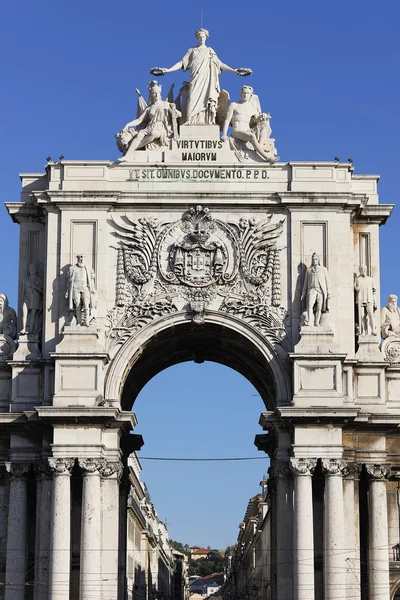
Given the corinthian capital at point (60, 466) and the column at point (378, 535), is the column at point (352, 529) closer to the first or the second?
the column at point (378, 535)

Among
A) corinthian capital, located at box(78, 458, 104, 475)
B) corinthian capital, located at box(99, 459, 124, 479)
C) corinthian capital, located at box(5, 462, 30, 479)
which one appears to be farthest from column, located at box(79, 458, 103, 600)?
corinthian capital, located at box(5, 462, 30, 479)

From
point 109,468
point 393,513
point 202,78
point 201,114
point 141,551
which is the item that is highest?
point 202,78

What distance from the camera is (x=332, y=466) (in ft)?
148

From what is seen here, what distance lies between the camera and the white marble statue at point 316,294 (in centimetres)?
4681

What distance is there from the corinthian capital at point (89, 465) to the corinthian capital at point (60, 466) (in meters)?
0.32

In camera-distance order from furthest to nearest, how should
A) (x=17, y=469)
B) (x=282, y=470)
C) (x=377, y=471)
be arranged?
1. (x=17, y=469)
2. (x=377, y=471)
3. (x=282, y=470)

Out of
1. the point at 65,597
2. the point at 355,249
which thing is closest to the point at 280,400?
the point at 355,249

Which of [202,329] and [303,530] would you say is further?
[202,329]

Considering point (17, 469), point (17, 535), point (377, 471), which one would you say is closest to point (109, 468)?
point (17, 469)

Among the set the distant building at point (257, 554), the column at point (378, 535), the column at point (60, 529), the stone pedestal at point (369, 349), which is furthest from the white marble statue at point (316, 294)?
the distant building at point (257, 554)

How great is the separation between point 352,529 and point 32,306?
41.8ft

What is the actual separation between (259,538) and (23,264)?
40728 mm

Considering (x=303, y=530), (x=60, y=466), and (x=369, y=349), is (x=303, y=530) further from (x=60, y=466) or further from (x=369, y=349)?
(x=60, y=466)

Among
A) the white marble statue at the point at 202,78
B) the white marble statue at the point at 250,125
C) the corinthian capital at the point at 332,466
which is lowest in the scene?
the corinthian capital at the point at 332,466
